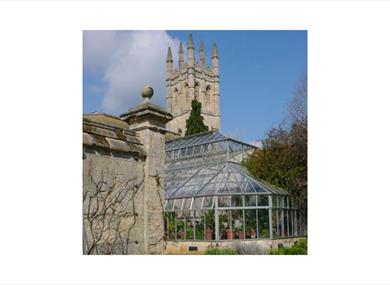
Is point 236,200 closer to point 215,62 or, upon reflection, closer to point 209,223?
point 209,223

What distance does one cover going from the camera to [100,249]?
493cm

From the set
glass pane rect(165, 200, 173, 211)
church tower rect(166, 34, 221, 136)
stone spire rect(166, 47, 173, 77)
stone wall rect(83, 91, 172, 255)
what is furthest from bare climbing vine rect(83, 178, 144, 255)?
stone spire rect(166, 47, 173, 77)

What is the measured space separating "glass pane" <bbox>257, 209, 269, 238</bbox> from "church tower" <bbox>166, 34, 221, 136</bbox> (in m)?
28.5

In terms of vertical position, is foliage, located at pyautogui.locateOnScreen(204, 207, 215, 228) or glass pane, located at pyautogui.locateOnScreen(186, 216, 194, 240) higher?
foliage, located at pyautogui.locateOnScreen(204, 207, 215, 228)

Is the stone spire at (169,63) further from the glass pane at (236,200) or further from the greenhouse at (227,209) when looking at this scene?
the glass pane at (236,200)

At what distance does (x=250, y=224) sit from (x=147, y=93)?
8.21 metres

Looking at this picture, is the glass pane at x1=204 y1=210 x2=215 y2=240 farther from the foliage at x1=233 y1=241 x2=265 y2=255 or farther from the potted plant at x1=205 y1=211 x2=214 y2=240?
the foliage at x1=233 y1=241 x2=265 y2=255

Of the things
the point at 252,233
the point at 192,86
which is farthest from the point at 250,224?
the point at 192,86

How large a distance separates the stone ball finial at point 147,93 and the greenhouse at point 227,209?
7764 mm

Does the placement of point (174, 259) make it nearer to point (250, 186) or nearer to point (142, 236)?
point (142, 236)

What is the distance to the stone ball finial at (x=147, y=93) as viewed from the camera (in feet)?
17.9

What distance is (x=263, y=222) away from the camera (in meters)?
12.8

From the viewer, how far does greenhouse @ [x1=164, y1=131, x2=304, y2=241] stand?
12578 mm

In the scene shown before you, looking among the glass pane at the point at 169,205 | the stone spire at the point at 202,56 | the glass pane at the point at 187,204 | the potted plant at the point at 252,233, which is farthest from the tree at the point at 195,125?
the potted plant at the point at 252,233
